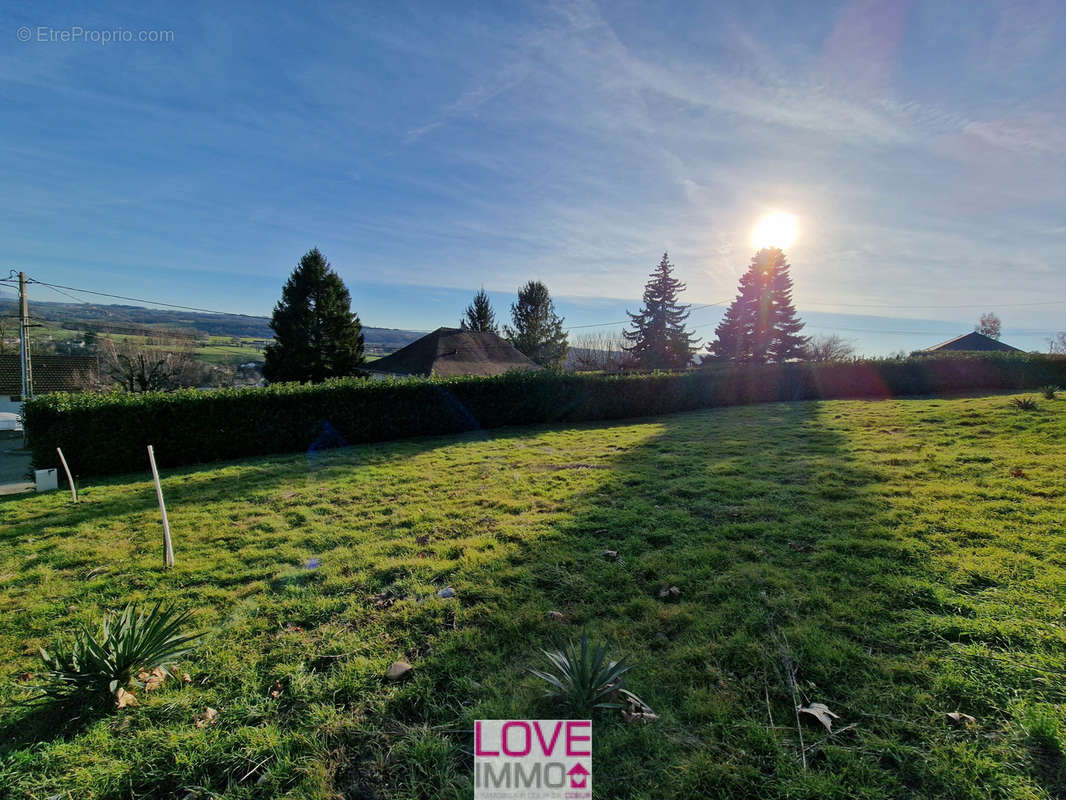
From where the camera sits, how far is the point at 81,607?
3.06m

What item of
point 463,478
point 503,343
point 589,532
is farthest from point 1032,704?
point 503,343

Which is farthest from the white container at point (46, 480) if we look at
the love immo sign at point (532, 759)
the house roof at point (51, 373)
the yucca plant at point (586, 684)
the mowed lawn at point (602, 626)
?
the house roof at point (51, 373)

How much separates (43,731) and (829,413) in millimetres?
13759

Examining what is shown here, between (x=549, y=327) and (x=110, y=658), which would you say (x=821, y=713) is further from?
(x=549, y=327)

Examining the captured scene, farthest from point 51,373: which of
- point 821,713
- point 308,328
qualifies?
point 821,713

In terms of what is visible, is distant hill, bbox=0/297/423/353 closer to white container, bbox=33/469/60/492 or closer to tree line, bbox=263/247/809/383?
tree line, bbox=263/247/809/383

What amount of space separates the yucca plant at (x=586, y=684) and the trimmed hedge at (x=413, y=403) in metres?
9.31

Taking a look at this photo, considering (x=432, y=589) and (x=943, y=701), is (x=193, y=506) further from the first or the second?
(x=943, y=701)

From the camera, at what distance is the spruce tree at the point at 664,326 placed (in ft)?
98.8

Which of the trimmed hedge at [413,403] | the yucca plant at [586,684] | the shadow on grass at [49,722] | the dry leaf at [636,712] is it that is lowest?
the shadow on grass at [49,722]

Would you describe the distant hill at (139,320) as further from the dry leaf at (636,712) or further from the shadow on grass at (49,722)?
the dry leaf at (636,712)

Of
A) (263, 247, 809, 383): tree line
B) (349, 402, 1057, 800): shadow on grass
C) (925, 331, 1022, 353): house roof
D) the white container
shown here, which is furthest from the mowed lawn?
(925, 331, 1022, 353): house roof

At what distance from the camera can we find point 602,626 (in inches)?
100

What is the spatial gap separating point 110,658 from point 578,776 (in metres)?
2.43
